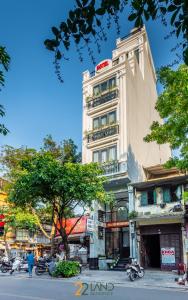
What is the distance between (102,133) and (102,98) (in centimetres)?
323

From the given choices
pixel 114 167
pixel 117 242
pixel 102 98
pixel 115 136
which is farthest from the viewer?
pixel 102 98

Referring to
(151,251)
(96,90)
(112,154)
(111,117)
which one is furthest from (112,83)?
(151,251)

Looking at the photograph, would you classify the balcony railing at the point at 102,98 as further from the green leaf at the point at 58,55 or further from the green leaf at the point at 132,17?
the green leaf at the point at 132,17

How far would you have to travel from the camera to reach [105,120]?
1088 inches

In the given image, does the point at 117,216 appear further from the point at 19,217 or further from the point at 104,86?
the point at 104,86

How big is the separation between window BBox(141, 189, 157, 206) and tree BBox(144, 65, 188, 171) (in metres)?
8.71

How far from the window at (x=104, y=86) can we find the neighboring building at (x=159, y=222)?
8.86m

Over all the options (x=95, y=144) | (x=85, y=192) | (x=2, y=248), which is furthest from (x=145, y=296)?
(x=2, y=248)

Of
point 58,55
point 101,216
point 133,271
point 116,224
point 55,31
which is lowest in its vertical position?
point 133,271

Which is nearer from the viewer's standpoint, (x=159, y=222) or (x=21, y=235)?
(x=159, y=222)

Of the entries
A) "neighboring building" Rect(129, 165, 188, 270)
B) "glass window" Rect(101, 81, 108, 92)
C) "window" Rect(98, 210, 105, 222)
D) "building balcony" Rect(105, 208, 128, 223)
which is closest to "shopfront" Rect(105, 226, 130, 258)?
"building balcony" Rect(105, 208, 128, 223)

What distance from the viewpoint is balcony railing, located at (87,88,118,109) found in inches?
1072

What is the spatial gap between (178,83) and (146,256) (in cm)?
1410

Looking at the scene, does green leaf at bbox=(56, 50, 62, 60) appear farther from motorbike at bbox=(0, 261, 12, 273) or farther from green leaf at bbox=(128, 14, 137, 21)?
motorbike at bbox=(0, 261, 12, 273)
